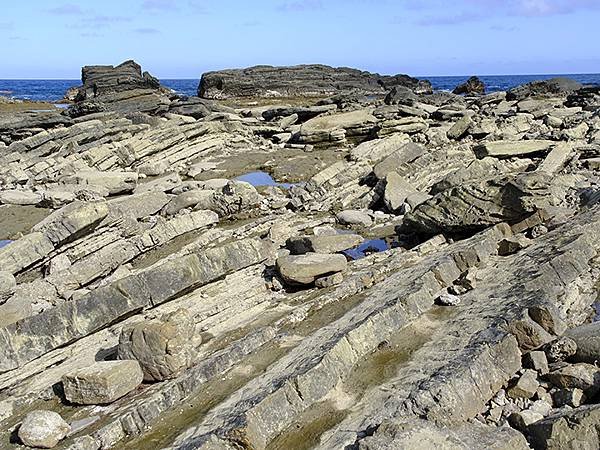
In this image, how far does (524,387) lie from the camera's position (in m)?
7.22

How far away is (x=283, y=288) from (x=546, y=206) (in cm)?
647

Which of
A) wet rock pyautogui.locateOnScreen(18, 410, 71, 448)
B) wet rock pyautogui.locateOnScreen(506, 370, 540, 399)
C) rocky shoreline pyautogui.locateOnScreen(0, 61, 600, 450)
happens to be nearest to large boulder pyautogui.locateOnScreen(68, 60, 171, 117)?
rocky shoreline pyautogui.locateOnScreen(0, 61, 600, 450)

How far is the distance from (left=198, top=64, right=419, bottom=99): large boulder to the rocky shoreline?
→ 44.7 meters

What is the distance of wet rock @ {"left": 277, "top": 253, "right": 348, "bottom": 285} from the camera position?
11250 mm

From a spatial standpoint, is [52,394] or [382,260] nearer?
[52,394]

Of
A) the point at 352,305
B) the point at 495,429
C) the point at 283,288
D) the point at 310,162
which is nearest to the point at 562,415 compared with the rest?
the point at 495,429

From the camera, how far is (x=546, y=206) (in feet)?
42.9

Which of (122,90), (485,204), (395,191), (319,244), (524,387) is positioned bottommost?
(524,387)

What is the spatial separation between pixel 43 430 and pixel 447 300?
652cm

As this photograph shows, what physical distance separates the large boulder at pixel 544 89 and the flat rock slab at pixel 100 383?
4608 centimetres

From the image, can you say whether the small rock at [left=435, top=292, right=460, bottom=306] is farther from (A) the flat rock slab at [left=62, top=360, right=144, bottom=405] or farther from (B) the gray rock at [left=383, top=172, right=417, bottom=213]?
(B) the gray rock at [left=383, top=172, right=417, bottom=213]

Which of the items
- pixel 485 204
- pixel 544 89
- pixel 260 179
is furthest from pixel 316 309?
pixel 544 89

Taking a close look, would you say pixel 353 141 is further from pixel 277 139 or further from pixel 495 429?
pixel 495 429

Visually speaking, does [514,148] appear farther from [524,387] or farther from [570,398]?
[570,398]
